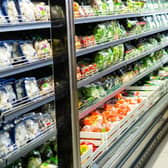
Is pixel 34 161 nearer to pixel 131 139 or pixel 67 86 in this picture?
pixel 67 86

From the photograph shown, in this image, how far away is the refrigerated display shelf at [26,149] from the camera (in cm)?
168

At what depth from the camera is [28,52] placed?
2043mm

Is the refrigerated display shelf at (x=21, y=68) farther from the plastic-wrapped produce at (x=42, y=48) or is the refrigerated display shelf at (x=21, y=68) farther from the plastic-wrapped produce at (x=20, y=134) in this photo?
the plastic-wrapped produce at (x=20, y=134)

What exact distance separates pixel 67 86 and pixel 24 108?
10.9 inches

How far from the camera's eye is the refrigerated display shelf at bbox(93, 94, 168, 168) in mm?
2541

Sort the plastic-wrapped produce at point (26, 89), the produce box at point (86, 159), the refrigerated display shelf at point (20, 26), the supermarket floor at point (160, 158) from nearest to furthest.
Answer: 1. the refrigerated display shelf at point (20, 26)
2. the plastic-wrapped produce at point (26, 89)
3. the produce box at point (86, 159)
4. the supermarket floor at point (160, 158)

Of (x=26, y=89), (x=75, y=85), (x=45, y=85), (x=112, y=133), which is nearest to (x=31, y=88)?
(x=26, y=89)

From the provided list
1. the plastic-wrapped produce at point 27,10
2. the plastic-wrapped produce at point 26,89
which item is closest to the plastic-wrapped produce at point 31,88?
the plastic-wrapped produce at point 26,89

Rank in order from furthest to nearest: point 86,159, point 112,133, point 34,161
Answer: point 112,133
point 86,159
point 34,161

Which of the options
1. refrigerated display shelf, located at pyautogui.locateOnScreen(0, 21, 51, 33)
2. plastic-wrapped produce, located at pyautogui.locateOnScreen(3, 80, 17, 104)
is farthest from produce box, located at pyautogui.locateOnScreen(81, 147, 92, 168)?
refrigerated display shelf, located at pyautogui.locateOnScreen(0, 21, 51, 33)

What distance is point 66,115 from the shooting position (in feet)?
5.92

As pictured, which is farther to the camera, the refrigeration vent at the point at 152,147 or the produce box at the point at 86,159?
the refrigeration vent at the point at 152,147

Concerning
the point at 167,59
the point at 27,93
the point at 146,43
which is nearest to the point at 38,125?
the point at 27,93

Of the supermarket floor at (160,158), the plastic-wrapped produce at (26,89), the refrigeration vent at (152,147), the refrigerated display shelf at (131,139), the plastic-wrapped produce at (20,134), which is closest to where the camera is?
the plastic-wrapped produce at (20,134)
